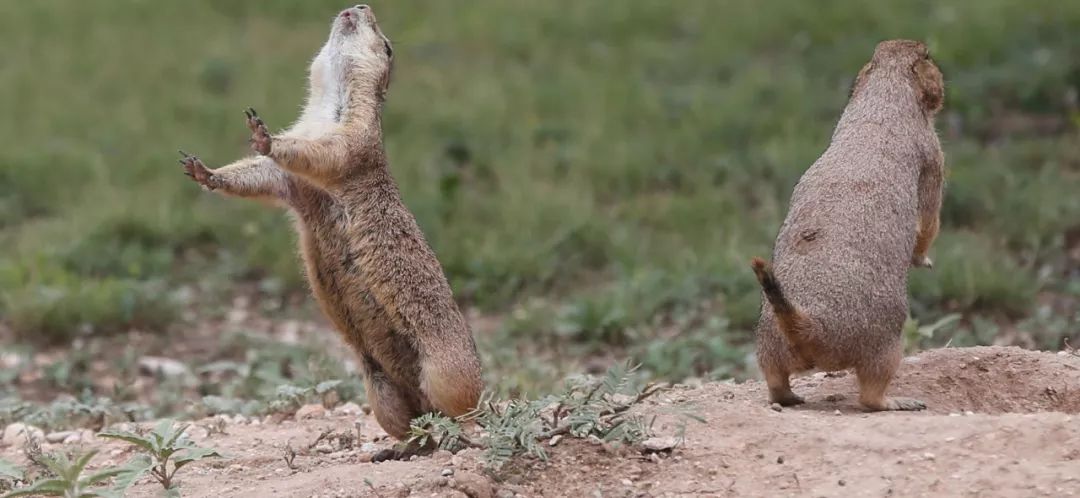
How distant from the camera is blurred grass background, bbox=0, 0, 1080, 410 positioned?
8.54 metres

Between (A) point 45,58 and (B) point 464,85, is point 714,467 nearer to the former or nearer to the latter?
(B) point 464,85

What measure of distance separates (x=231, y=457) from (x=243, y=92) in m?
7.89

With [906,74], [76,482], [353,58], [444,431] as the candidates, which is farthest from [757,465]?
[353,58]

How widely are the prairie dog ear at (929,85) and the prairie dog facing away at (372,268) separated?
80.4 inches

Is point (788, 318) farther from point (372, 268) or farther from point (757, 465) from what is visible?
point (372, 268)

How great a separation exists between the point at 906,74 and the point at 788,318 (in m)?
1.41

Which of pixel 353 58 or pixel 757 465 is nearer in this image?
pixel 757 465

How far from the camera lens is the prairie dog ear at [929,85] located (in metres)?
5.73

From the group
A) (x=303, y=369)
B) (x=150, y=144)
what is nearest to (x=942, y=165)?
(x=303, y=369)

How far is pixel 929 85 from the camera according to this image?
5.75 metres

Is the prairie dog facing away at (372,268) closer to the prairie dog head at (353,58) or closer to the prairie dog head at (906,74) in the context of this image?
the prairie dog head at (353,58)

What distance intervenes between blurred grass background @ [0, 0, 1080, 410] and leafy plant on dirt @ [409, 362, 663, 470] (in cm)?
223

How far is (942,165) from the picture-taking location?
5637 millimetres

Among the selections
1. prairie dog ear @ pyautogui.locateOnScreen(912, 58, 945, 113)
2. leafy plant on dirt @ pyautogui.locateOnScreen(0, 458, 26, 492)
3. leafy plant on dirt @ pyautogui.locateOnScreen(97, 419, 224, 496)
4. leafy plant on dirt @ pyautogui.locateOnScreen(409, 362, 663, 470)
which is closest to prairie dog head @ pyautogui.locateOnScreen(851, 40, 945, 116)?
prairie dog ear @ pyautogui.locateOnScreen(912, 58, 945, 113)
